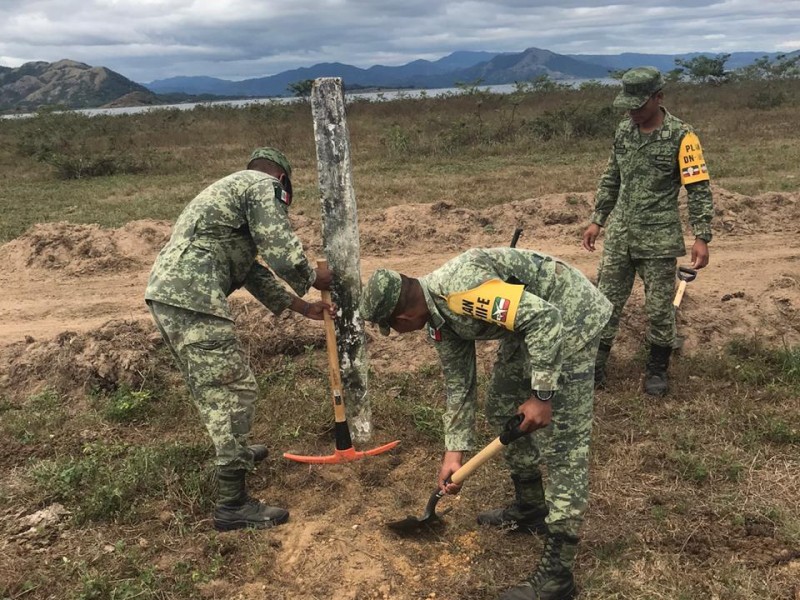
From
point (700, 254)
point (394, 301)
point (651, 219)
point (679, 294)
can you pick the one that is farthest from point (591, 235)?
point (394, 301)

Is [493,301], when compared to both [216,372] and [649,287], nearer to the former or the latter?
[216,372]

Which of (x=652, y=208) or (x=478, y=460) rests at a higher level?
(x=652, y=208)

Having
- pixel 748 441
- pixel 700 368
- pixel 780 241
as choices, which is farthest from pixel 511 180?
pixel 748 441

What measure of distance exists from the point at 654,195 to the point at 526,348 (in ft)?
6.97

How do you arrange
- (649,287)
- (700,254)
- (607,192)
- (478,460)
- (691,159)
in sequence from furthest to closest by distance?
(607,192) < (649,287) < (700,254) < (691,159) < (478,460)

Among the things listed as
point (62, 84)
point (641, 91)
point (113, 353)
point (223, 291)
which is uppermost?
point (62, 84)

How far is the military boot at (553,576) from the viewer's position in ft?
8.13

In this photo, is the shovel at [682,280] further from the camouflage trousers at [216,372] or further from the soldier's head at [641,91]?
the camouflage trousers at [216,372]

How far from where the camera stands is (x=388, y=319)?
2309mm

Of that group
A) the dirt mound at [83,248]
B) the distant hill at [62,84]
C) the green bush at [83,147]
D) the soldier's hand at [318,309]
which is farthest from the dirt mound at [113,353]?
the distant hill at [62,84]

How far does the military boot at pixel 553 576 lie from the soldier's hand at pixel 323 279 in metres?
1.63

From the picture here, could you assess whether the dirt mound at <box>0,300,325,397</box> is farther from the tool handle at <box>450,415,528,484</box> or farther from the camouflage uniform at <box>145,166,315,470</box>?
the tool handle at <box>450,415,528,484</box>

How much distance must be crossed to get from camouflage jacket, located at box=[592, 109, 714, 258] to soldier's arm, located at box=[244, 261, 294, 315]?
216 cm

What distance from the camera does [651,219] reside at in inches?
155
